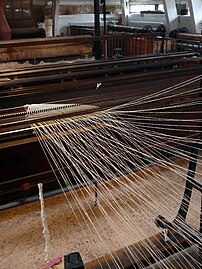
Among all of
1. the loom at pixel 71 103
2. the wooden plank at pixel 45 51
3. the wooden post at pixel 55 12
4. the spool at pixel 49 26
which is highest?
the wooden post at pixel 55 12

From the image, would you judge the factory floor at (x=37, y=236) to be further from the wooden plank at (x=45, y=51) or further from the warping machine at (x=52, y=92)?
the wooden plank at (x=45, y=51)

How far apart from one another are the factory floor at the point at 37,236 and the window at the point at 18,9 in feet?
19.5

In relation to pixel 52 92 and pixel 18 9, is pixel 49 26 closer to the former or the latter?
pixel 18 9

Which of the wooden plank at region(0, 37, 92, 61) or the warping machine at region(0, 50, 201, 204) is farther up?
the wooden plank at region(0, 37, 92, 61)

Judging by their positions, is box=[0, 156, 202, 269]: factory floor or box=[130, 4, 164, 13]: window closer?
box=[0, 156, 202, 269]: factory floor

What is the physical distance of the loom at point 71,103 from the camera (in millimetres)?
1374

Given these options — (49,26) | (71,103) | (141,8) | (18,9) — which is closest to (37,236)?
(71,103)

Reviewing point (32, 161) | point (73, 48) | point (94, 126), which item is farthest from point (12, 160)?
point (73, 48)

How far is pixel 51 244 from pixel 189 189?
1.00m

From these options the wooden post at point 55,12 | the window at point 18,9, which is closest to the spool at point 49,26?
the wooden post at point 55,12

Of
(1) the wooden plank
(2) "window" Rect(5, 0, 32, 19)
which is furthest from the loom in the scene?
(2) "window" Rect(5, 0, 32, 19)

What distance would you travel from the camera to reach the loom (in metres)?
1.37

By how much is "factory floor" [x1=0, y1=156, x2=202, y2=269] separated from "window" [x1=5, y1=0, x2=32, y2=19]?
19.5ft

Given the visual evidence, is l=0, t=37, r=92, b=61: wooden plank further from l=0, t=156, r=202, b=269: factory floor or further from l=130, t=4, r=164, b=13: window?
l=130, t=4, r=164, b=13: window
